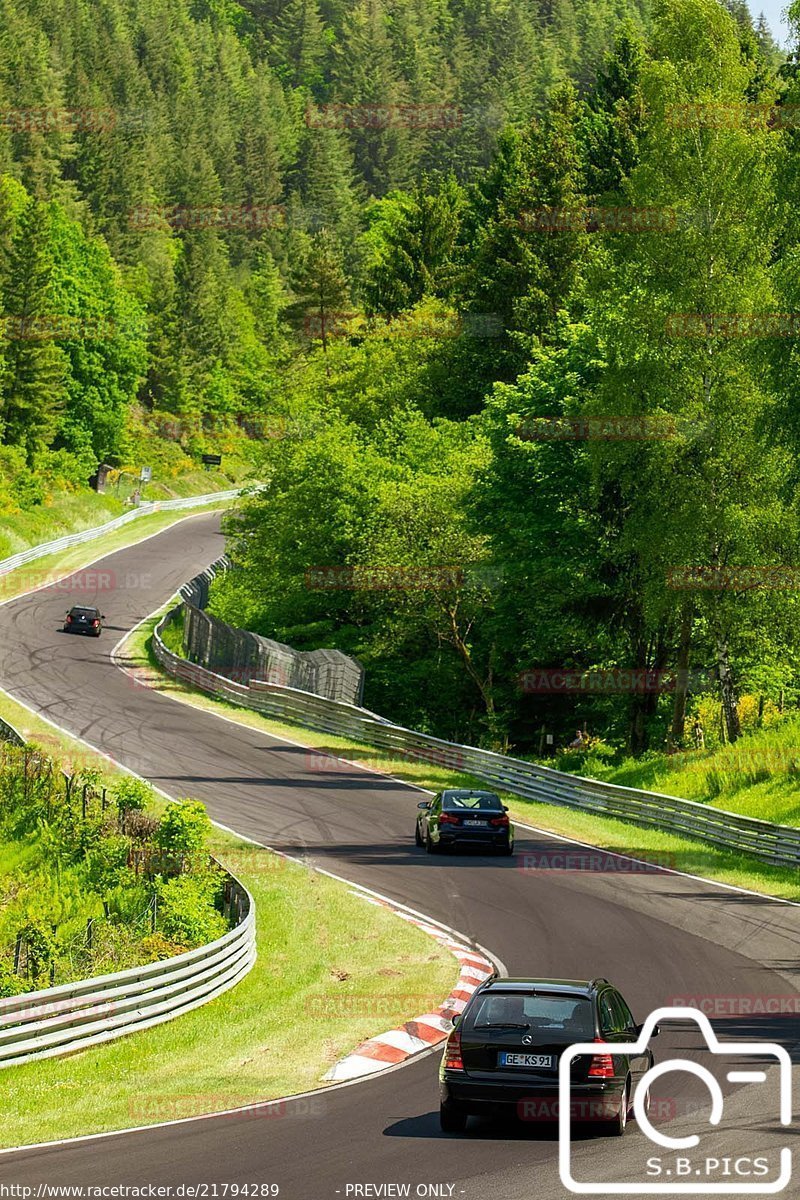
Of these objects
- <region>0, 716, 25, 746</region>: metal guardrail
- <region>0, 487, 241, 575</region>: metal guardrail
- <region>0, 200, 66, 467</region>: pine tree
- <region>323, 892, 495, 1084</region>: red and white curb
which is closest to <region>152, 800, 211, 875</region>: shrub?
<region>323, 892, 495, 1084</region>: red and white curb

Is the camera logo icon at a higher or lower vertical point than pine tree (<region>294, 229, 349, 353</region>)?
lower

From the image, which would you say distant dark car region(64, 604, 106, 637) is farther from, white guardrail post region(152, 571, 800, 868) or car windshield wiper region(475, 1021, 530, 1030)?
car windshield wiper region(475, 1021, 530, 1030)

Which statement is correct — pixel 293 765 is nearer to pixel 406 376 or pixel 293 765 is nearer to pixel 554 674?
pixel 554 674

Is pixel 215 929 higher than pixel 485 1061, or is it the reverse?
pixel 485 1061

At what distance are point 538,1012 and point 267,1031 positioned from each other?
246 inches

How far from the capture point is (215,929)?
25125mm

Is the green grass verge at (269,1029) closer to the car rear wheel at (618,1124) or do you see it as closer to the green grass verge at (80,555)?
the car rear wheel at (618,1124)

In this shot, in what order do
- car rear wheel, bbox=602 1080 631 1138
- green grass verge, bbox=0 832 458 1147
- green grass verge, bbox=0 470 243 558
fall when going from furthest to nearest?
green grass verge, bbox=0 470 243 558 < green grass verge, bbox=0 832 458 1147 < car rear wheel, bbox=602 1080 631 1138

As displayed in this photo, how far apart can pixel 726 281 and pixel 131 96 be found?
550 feet

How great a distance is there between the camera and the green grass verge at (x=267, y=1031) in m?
15.0

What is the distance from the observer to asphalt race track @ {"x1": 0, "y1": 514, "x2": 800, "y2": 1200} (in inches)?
472

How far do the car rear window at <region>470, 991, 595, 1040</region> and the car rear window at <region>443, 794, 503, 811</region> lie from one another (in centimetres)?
1928

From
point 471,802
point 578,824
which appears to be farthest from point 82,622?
point 471,802

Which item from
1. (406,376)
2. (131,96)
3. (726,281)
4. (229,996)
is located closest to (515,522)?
(726,281)
